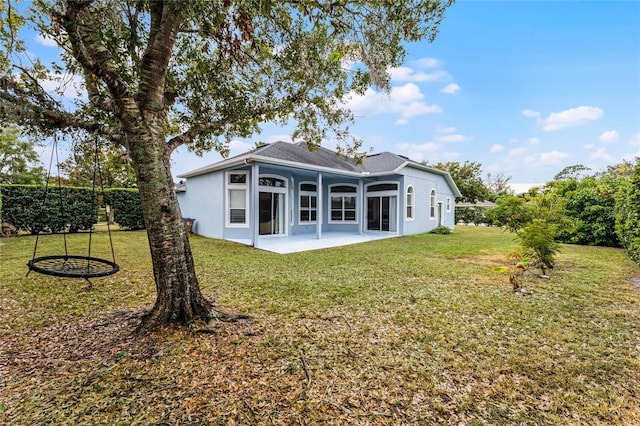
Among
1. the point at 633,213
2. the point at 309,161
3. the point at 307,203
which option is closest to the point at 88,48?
the point at 309,161

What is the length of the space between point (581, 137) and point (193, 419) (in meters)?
19.7

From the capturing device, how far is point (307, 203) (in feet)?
49.1

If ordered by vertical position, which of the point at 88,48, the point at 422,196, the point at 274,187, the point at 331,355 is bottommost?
the point at 331,355

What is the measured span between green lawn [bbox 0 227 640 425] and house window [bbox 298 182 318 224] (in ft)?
29.0

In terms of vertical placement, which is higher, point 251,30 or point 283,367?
point 251,30

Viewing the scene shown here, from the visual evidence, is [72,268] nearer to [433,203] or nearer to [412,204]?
[412,204]

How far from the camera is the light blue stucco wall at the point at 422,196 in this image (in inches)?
606

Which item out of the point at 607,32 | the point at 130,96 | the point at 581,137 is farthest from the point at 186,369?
the point at 581,137

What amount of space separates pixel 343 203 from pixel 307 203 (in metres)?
2.40

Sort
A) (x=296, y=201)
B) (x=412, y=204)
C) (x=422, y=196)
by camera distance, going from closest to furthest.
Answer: (x=296, y=201)
(x=412, y=204)
(x=422, y=196)

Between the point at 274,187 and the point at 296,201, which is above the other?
the point at 274,187

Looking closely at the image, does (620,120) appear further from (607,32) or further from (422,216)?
(422,216)

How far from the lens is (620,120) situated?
40.0 ft

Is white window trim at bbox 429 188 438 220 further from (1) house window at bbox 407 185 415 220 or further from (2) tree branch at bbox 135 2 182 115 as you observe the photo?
(2) tree branch at bbox 135 2 182 115
